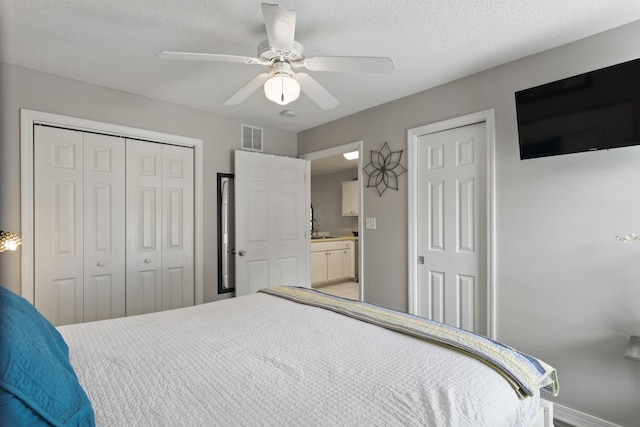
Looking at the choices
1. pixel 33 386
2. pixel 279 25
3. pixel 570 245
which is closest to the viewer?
pixel 33 386

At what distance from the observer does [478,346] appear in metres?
1.38

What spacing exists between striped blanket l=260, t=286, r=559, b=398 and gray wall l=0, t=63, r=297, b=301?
179cm

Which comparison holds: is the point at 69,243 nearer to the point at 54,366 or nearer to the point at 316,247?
the point at 54,366

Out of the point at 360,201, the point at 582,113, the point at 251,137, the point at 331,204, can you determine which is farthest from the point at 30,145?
the point at 331,204

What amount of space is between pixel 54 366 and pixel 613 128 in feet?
8.36

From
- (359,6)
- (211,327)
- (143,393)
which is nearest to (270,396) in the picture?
(143,393)

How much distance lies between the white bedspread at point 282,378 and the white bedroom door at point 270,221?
1758 mm

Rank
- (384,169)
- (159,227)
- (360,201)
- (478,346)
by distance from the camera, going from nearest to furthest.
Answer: (478,346), (159,227), (384,169), (360,201)

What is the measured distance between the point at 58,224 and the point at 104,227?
30 centimetres

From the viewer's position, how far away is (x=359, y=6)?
5.78 ft

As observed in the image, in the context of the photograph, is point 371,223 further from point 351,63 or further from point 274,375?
point 274,375

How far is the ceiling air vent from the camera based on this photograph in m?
3.69

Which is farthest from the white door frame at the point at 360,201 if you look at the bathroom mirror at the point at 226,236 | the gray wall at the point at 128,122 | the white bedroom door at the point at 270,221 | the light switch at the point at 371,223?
the bathroom mirror at the point at 226,236

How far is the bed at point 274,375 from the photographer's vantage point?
37.9 inches
